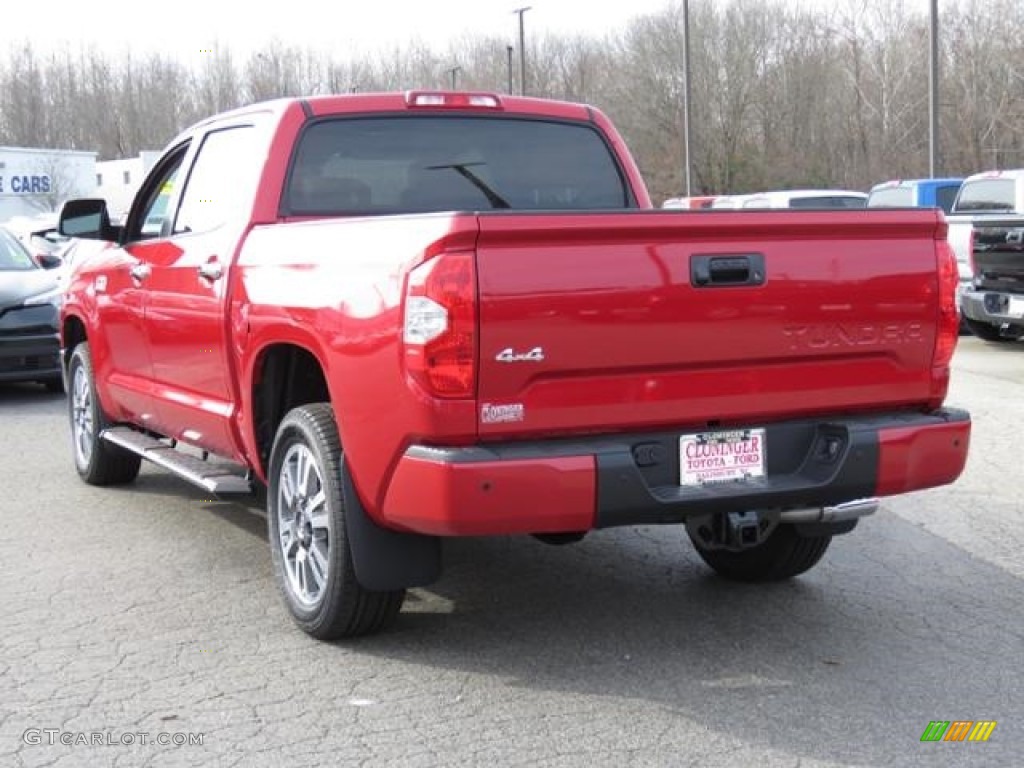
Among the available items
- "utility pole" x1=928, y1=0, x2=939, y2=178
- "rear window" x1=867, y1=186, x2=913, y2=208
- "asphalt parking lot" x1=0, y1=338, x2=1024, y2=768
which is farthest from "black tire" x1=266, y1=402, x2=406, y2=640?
"utility pole" x1=928, y1=0, x2=939, y2=178

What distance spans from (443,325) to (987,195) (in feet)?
50.4

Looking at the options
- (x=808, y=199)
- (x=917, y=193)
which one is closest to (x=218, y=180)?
(x=808, y=199)

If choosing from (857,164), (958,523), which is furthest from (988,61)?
(958,523)

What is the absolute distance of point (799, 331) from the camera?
14.1 ft

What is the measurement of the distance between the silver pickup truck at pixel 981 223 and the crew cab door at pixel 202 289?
22.9 ft

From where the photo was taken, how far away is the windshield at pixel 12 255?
12.4 m

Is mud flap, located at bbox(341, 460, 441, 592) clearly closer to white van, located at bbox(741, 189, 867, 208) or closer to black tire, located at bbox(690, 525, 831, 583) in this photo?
black tire, located at bbox(690, 525, 831, 583)

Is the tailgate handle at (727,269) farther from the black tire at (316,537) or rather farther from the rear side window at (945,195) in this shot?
the rear side window at (945,195)

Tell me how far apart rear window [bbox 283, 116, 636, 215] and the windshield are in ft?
25.8

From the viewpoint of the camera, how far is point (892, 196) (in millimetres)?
21156

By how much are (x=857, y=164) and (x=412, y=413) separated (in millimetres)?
57080

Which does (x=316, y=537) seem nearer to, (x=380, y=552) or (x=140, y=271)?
(x=380, y=552)

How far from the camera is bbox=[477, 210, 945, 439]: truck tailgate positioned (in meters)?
3.89

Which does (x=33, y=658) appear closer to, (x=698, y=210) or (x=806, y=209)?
(x=698, y=210)
